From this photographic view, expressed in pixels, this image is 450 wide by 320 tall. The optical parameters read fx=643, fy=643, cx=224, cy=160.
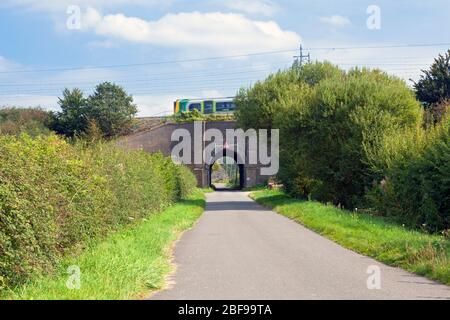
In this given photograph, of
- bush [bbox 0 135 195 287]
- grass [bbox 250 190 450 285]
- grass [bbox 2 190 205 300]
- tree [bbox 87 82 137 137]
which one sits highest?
tree [bbox 87 82 137 137]

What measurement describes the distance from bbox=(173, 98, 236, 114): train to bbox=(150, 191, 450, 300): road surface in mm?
60957

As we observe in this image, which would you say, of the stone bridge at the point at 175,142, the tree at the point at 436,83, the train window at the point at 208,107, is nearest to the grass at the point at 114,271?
the tree at the point at 436,83

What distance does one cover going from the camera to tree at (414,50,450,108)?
5272 centimetres

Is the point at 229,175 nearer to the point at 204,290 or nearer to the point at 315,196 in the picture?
the point at 315,196

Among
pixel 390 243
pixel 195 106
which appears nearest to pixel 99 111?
pixel 195 106

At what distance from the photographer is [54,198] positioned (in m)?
12.6

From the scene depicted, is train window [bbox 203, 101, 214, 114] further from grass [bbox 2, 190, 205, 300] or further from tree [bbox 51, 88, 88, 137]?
grass [bbox 2, 190, 205, 300]

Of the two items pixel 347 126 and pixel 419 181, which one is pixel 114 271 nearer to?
pixel 419 181

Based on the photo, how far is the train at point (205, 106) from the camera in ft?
269

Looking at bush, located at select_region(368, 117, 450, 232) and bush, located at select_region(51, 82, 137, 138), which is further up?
bush, located at select_region(51, 82, 137, 138)

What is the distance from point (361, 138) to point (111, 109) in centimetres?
4817

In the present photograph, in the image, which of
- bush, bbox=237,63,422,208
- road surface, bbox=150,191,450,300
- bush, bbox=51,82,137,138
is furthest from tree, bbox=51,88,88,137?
road surface, bbox=150,191,450,300

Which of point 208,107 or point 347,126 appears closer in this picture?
point 347,126
